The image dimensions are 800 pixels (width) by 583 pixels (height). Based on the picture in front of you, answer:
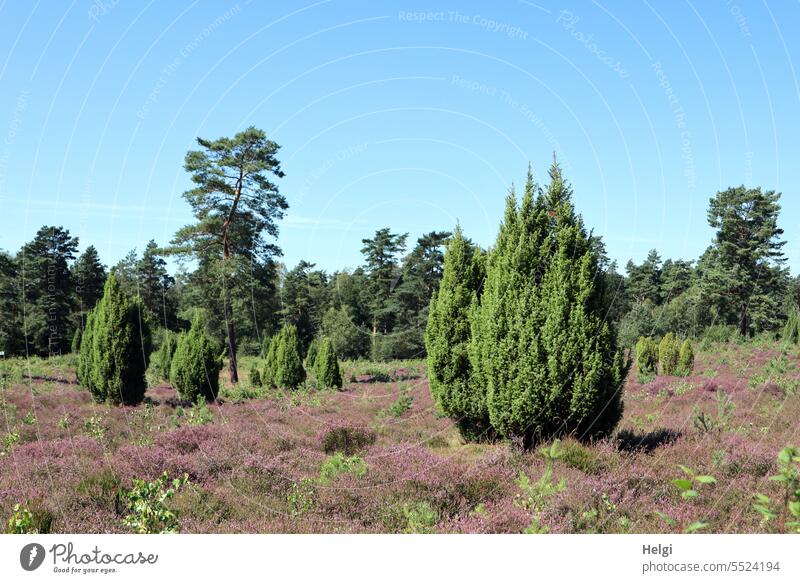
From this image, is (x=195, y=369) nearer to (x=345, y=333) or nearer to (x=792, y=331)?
(x=345, y=333)

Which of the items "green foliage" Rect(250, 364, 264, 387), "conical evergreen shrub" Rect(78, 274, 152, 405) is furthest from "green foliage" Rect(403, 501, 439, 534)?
"green foliage" Rect(250, 364, 264, 387)

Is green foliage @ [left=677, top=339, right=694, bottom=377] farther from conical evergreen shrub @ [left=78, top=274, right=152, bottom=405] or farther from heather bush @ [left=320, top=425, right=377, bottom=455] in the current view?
conical evergreen shrub @ [left=78, top=274, right=152, bottom=405]

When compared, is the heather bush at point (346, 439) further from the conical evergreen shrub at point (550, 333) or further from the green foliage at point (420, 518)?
the green foliage at point (420, 518)

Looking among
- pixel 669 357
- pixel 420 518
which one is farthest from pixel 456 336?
pixel 669 357

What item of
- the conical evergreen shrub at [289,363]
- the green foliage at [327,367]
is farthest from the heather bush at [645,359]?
Result: the conical evergreen shrub at [289,363]

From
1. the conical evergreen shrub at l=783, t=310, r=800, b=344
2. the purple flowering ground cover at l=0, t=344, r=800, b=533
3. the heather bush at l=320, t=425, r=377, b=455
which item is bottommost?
the heather bush at l=320, t=425, r=377, b=455

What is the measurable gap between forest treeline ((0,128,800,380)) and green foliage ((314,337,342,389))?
274 inches

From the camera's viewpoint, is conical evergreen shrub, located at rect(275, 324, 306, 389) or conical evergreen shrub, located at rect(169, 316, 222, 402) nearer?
conical evergreen shrub, located at rect(169, 316, 222, 402)

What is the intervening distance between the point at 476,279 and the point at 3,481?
406 inches

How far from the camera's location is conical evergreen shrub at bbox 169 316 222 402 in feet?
79.8

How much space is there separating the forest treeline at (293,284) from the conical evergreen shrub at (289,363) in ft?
14.9

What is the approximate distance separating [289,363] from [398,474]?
942 inches

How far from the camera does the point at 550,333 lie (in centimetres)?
952

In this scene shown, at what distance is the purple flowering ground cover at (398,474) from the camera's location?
6000 mm
